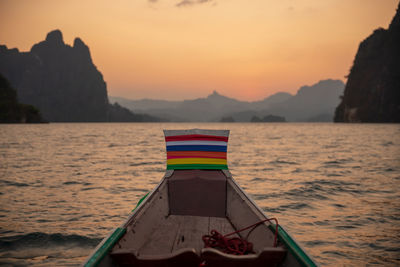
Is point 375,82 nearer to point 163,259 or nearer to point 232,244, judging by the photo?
point 232,244

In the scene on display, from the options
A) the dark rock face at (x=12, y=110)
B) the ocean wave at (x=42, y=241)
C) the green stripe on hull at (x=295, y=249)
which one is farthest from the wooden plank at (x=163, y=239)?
the dark rock face at (x=12, y=110)

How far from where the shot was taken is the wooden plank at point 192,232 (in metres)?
4.84

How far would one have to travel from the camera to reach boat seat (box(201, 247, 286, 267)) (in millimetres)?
3039

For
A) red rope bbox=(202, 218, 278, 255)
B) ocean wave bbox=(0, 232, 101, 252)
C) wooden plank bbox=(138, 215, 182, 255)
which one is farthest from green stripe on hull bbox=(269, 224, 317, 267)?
ocean wave bbox=(0, 232, 101, 252)

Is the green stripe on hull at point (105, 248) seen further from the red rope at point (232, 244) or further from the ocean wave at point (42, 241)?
the ocean wave at point (42, 241)

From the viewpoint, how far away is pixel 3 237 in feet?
22.5

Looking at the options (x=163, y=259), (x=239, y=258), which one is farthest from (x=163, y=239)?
(x=239, y=258)

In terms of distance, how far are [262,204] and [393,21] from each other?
18225 cm

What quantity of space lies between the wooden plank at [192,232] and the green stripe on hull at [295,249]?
1.48 metres

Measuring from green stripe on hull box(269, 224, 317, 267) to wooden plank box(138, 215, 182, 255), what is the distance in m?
1.90

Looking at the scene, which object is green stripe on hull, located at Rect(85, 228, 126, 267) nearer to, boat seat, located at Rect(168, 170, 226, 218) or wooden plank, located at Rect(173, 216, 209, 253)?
wooden plank, located at Rect(173, 216, 209, 253)

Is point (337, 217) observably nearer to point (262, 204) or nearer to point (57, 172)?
point (262, 204)

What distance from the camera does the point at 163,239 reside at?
504cm

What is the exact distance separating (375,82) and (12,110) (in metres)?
179
